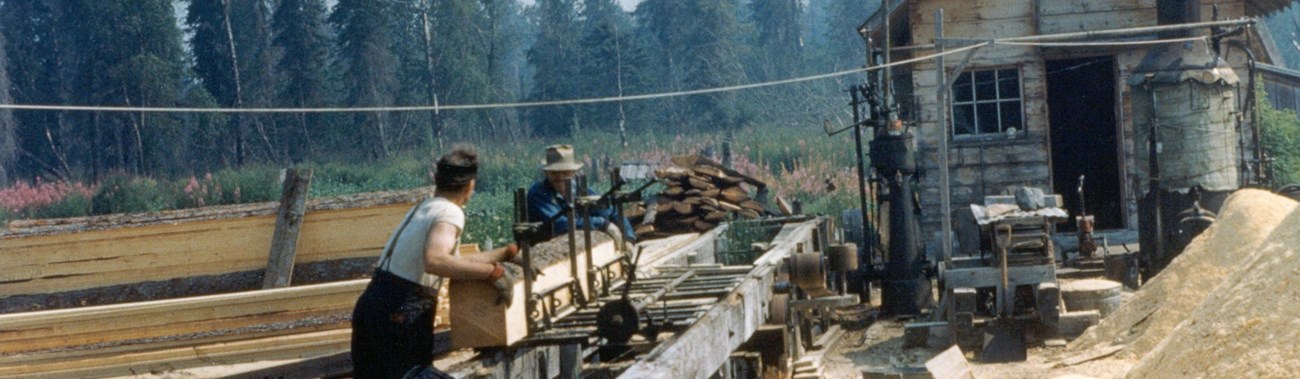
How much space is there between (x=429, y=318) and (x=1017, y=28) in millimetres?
13249

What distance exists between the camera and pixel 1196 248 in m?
11.8

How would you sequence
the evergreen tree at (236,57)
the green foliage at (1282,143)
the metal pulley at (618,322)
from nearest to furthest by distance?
the metal pulley at (618,322)
the green foliage at (1282,143)
the evergreen tree at (236,57)

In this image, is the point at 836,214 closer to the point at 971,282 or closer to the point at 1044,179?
the point at 1044,179

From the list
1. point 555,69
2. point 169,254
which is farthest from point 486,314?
point 555,69

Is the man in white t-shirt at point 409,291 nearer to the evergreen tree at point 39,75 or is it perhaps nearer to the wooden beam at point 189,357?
the wooden beam at point 189,357

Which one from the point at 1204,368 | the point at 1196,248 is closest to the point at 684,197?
the point at 1196,248

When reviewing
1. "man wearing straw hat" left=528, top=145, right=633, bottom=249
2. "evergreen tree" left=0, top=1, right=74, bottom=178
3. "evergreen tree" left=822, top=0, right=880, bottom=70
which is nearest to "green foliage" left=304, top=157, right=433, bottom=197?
"evergreen tree" left=0, top=1, right=74, bottom=178

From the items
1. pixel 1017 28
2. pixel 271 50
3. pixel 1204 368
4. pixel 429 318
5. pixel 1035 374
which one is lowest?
pixel 1035 374

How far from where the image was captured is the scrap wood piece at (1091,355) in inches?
415

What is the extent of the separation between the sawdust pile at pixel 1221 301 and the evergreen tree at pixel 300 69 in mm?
37817

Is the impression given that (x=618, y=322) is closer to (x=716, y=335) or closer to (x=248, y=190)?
(x=716, y=335)

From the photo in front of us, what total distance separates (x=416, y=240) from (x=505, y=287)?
482 millimetres

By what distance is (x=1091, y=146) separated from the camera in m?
19.6

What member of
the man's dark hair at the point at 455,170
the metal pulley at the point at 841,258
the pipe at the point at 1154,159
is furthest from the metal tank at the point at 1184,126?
the man's dark hair at the point at 455,170
